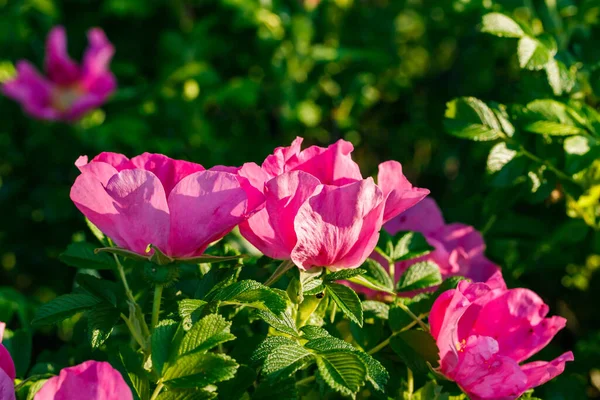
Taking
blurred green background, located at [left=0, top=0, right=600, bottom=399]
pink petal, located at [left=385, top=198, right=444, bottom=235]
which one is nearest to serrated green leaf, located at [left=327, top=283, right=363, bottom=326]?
pink petal, located at [left=385, top=198, right=444, bottom=235]

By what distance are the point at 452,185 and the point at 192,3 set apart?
1.05 m

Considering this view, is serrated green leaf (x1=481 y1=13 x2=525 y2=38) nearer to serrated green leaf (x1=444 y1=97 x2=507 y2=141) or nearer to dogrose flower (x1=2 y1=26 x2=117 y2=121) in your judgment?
serrated green leaf (x1=444 y1=97 x2=507 y2=141)

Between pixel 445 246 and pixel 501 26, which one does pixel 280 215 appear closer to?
pixel 445 246

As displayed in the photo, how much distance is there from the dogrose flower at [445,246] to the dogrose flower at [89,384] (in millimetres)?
394

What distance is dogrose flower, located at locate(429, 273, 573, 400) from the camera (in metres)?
0.78

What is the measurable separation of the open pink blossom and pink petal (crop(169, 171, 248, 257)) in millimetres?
62

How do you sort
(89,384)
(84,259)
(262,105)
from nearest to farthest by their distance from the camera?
(89,384), (84,259), (262,105)

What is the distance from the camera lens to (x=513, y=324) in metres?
0.87

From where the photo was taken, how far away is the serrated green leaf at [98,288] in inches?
32.8

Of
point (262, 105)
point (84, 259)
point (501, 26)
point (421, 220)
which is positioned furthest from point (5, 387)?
point (262, 105)

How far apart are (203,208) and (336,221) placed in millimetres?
127

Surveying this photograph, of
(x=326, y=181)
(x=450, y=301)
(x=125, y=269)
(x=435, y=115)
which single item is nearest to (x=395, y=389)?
(x=450, y=301)

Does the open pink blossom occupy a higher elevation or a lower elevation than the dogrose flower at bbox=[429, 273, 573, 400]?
higher

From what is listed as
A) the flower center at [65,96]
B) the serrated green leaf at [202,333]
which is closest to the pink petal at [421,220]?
the serrated green leaf at [202,333]
